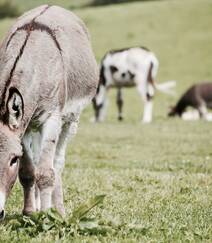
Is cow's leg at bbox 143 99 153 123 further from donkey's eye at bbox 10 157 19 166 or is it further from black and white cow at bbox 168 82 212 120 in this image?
donkey's eye at bbox 10 157 19 166

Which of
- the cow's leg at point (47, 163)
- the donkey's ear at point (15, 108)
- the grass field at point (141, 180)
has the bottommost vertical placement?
the grass field at point (141, 180)

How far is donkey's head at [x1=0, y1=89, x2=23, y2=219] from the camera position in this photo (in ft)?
17.7

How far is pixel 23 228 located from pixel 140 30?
39117mm

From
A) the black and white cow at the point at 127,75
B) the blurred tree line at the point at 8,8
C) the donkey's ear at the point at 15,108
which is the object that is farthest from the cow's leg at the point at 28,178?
the blurred tree line at the point at 8,8

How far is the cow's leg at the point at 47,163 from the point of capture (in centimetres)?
614

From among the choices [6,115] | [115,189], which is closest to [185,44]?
[115,189]

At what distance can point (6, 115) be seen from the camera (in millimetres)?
5504

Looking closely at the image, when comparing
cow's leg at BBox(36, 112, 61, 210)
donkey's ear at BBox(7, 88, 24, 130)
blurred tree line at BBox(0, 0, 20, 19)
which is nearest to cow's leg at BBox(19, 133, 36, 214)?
cow's leg at BBox(36, 112, 61, 210)

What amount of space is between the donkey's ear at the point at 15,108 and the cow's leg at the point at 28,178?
30.5 inches

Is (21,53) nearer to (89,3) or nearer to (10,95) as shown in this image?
(10,95)

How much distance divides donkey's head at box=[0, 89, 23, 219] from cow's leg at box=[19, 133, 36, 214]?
789 millimetres

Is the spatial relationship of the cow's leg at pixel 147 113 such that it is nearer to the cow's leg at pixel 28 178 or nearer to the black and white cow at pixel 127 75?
the black and white cow at pixel 127 75

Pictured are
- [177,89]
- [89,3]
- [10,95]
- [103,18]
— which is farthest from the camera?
[89,3]

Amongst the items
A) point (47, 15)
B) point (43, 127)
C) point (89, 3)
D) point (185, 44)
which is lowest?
point (43, 127)
